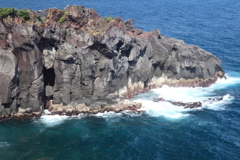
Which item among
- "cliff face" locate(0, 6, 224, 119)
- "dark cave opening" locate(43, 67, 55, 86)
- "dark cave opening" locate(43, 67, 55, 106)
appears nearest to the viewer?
"cliff face" locate(0, 6, 224, 119)

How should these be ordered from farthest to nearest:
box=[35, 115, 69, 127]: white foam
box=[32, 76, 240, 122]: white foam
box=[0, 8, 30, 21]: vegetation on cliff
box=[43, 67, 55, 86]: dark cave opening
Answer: box=[43, 67, 55, 86]: dark cave opening, box=[32, 76, 240, 122]: white foam, box=[35, 115, 69, 127]: white foam, box=[0, 8, 30, 21]: vegetation on cliff

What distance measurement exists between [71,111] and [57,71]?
11.2m

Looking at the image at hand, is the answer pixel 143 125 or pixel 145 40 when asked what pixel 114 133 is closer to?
pixel 143 125

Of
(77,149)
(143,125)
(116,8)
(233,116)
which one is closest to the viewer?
(77,149)

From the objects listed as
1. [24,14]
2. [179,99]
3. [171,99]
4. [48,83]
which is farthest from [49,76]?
[179,99]

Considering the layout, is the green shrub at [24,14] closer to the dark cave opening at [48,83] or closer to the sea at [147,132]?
the dark cave opening at [48,83]

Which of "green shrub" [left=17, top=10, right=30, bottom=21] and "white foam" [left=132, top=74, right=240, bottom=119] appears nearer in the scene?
"green shrub" [left=17, top=10, right=30, bottom=21]

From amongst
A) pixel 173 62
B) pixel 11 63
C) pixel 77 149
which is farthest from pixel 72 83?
pixel 173 62

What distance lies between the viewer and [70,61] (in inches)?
3061

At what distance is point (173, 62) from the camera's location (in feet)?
331

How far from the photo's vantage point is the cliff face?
235 ft

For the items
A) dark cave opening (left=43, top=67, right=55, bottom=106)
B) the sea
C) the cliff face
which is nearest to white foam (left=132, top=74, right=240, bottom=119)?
the sea

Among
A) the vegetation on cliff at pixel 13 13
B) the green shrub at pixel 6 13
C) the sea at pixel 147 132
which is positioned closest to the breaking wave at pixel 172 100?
the sea at pixel 147 132

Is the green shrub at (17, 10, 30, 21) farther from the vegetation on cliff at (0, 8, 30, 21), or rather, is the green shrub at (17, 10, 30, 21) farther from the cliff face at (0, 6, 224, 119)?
the cliff face at (0, 6, 224, 119)
